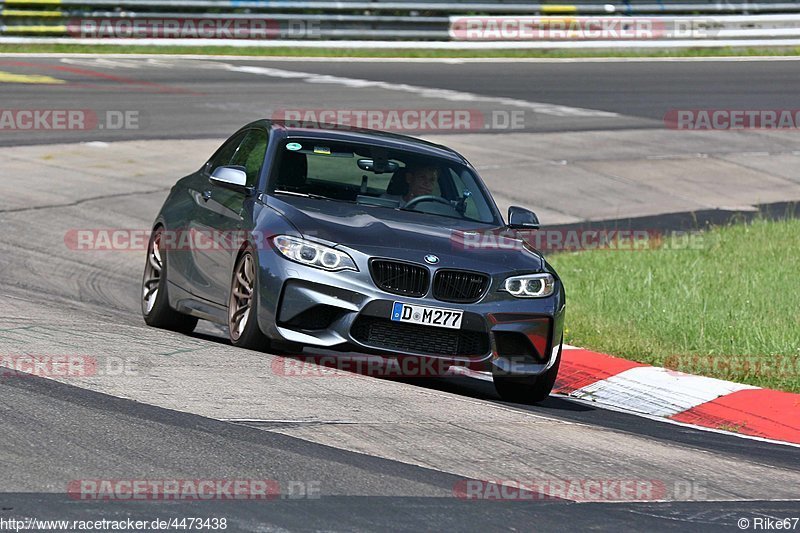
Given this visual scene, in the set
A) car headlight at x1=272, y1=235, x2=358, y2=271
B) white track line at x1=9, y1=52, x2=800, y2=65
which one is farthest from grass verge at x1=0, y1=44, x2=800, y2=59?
car headlight at x1=272, y1=235, x2=358, y2=271

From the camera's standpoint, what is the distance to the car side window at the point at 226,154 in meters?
10.6

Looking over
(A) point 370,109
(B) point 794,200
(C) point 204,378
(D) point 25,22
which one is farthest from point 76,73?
(C) point 204,378

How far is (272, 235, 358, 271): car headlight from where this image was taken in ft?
27.8

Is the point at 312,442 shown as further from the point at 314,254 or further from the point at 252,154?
the point at 252,154

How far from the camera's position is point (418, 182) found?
32.2 ft

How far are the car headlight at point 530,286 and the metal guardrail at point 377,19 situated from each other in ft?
70.0

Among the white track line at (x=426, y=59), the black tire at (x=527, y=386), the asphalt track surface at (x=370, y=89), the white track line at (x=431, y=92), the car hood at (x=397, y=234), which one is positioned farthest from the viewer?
the white track line at (x=426, y=59)

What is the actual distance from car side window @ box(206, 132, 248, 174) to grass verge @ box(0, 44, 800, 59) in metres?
18.3

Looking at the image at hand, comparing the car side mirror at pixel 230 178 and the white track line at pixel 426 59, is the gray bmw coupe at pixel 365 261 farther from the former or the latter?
the white track line at pixel 426 59

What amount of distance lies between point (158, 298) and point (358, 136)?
6.05ft

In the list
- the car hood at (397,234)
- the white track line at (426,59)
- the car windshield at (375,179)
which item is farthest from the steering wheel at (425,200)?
the white track line at (426,59)

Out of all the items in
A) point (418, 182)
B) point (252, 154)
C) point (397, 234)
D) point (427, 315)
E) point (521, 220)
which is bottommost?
point (427, 315)

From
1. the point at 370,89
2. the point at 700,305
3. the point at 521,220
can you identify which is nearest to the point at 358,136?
the point at 521,220

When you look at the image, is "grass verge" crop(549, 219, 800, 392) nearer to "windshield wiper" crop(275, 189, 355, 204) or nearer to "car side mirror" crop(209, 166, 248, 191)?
"windshield wiper" crop(275, 189, 355, 204)
